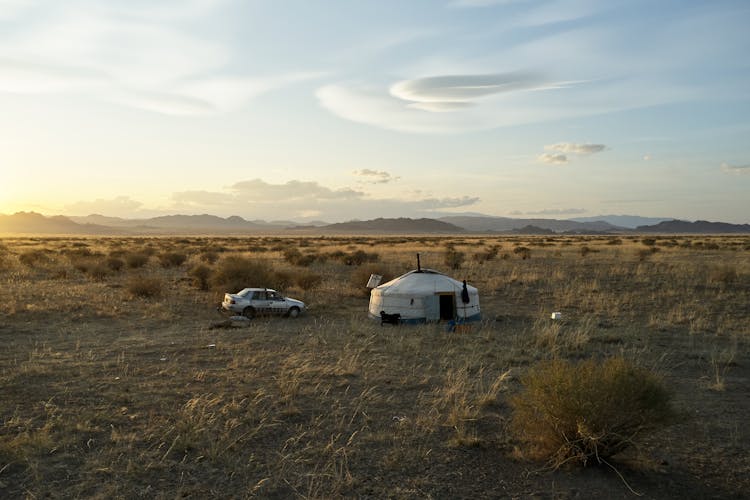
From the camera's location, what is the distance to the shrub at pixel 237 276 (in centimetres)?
2297

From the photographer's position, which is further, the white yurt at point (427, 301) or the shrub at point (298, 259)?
the shrub at point (298, 259)

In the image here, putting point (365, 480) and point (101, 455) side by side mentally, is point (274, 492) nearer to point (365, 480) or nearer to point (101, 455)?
point (365, 480)

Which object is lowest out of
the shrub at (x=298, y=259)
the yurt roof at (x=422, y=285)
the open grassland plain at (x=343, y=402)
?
the open grassland plain at (x=343, y=402)

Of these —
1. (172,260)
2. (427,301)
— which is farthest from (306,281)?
(172,260)

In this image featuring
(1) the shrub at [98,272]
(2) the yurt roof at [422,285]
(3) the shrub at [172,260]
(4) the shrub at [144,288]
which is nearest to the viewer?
(2) the yurt roof at [422,285]

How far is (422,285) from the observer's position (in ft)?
58.9

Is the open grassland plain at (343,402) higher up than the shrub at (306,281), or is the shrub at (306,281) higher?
the shrub at (306,281)

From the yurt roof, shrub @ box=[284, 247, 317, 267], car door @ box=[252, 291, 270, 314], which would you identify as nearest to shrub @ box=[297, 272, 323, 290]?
car door @ box=[252, 291, 270, 314]

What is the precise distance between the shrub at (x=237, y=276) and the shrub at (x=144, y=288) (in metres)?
2.23

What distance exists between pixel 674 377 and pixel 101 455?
32.8 feet

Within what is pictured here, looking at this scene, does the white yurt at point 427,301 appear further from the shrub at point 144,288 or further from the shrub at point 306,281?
the shrub at point 144,288

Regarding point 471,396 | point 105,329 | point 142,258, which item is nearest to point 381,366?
point 471,396

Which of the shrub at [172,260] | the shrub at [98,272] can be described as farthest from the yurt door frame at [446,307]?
the shrub at [172,260]

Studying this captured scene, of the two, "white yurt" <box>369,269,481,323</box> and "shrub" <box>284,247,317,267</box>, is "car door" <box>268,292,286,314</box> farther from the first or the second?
"shrub" <box>284,247,317,267</box>
